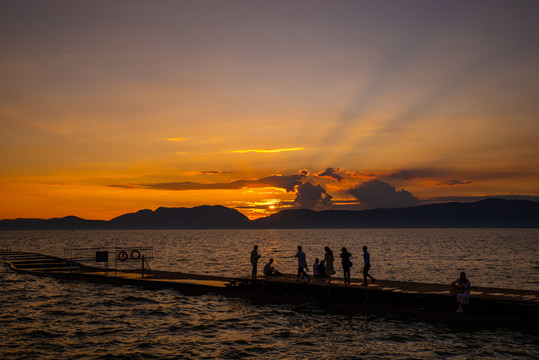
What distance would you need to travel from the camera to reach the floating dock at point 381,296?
78.1 feet

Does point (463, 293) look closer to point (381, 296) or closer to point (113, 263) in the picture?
point (381, 296)

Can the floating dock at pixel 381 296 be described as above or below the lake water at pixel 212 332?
above

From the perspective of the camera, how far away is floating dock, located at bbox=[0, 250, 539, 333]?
23.8 metres

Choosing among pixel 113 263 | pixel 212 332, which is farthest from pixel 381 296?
pixel 113 263

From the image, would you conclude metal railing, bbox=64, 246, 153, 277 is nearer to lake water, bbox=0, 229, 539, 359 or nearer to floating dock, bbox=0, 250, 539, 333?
floating dock, bbox=0, 250, 539, 333

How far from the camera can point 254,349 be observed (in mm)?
21344

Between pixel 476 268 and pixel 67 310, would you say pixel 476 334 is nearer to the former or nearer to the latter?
pixel 67 310

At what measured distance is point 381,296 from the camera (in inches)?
1117

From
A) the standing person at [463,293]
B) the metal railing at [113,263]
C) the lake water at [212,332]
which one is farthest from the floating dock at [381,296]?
the metal railing at [113,263]

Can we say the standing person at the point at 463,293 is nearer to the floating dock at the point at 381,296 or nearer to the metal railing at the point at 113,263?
the floating dock at the point at 381,296

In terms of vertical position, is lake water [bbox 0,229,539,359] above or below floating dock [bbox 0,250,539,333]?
below

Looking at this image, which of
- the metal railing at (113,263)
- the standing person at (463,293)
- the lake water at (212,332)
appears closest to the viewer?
the lake water at (212,332)

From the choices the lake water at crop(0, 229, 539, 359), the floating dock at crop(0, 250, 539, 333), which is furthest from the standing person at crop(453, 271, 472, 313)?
the lake water at crop(0, 229, 539, 359)

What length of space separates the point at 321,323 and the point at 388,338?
4543mm
